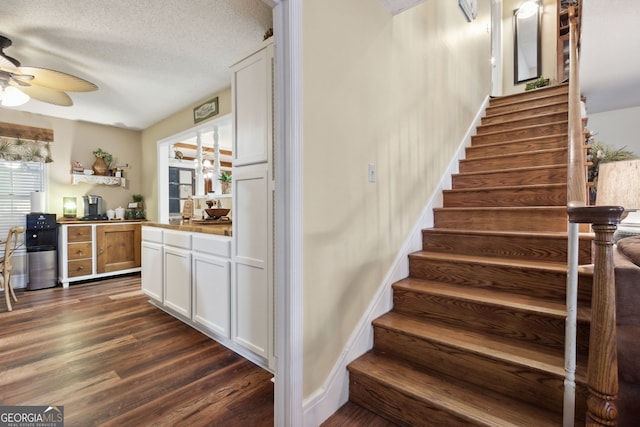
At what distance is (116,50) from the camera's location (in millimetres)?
2596

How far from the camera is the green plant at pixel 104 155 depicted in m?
4.66

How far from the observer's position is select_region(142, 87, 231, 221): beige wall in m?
4.10

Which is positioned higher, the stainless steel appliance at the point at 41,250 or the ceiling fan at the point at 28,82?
the ceiling fan at the point at 28,82

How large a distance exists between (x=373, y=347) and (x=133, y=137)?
536cm

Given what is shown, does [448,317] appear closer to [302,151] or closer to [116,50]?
[302,151]

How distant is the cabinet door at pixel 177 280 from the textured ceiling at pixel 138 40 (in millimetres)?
Result: 1815

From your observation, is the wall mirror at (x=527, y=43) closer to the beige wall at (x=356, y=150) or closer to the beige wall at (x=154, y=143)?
the beige wall at (x=356, y=150)

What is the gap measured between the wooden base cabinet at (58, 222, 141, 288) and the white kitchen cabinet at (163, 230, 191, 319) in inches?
90.2

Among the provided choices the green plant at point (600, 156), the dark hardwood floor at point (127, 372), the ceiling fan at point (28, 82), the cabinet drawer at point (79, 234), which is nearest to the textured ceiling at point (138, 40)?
the ceiling fan at point (28, 82)

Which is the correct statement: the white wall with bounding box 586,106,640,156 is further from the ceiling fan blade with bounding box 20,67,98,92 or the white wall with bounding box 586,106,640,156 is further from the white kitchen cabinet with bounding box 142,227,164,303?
the ceiling fan blade with bounding box 20,67,98,92

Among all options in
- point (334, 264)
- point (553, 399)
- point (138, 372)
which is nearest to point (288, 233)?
point (334, 264)

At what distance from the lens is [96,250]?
4.28 m

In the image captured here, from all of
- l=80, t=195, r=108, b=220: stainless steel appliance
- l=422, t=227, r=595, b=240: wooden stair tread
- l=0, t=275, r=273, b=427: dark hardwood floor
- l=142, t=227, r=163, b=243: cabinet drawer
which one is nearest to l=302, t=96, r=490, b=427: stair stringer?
l=422, t=227, r=595, b=240: wooden stair tread

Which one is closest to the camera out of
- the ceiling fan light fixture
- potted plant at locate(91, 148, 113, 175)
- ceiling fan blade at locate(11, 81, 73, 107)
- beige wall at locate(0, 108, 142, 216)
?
the ceiling fan light fixture
